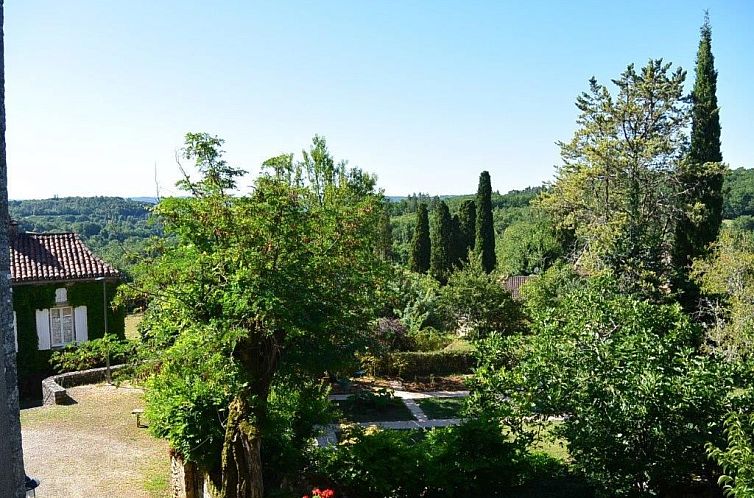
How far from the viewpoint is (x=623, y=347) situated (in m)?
8.34

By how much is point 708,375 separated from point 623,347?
1.08 meters

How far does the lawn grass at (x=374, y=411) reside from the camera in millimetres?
16719

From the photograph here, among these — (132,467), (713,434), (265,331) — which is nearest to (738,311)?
(713,434)

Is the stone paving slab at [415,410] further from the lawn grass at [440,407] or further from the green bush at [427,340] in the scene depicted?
the green bush at [427,340]

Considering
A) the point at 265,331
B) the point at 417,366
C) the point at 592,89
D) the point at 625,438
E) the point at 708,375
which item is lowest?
the point at 417,366

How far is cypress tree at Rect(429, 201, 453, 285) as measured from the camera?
4091 cm

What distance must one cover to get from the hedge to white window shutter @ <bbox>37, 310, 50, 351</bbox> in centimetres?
1067

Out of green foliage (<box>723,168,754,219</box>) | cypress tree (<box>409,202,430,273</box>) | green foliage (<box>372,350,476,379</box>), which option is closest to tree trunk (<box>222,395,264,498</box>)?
green foliage (<box>372,350,476,379</box>)

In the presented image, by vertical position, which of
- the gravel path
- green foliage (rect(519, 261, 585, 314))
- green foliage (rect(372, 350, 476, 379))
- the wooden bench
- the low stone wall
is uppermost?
green foliage (rect(519, 261, 585, 314))

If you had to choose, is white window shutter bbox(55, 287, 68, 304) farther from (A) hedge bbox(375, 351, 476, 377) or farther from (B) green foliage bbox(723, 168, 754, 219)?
(B) green foliage bbox(723, 168, 754, 219)

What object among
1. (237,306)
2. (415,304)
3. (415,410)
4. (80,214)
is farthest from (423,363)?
(80,214)

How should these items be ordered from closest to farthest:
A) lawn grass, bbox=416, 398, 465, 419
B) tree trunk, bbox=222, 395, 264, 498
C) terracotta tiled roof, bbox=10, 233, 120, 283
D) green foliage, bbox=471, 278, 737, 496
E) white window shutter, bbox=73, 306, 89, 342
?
Result: green foliage, bbox=471, 278, 737, 496, tree trunk, bbox=222, 395, 264, 498, lawn grass, bbox=416, 398, 465, 419, terracotta tiled roof, bbox=10, 233, 120, 283, white window shutter, bbox=73, 306, 89, 342

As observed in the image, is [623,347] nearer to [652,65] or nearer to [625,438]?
[625,438]

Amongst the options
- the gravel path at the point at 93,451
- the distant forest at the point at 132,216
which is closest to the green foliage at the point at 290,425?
the gravel path at the point at 93,451
